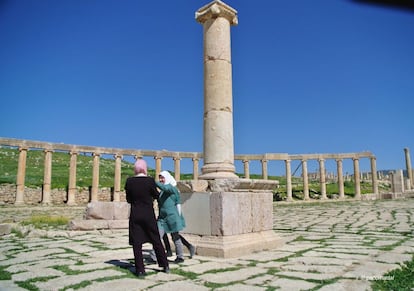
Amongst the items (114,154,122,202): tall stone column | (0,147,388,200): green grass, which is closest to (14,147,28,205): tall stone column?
(0,147,388,200): green grass

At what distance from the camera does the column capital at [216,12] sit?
8825 millimetres

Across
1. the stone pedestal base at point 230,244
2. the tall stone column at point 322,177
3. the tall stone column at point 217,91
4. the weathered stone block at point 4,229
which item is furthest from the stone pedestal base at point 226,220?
the tall stone column at point 322,177

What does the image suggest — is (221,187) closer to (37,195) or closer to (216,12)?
(216,12)

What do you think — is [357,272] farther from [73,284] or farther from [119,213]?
[119,213]

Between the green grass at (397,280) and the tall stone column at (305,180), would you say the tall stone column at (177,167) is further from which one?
the green grass at (397,280)

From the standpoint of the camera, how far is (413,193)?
33.2 metres

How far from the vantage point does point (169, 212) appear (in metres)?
6.60

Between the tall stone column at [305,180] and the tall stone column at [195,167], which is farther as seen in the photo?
the tall stone column at [195,167]

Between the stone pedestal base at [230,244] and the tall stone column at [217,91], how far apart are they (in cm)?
147

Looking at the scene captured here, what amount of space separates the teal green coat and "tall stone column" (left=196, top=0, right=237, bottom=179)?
1712 millimetres

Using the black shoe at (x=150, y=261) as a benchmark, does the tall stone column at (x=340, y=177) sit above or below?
above

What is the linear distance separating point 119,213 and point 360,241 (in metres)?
8.79

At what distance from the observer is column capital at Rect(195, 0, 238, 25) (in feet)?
29.0

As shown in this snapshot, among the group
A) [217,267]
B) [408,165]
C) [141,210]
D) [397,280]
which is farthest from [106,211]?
[408,165]
